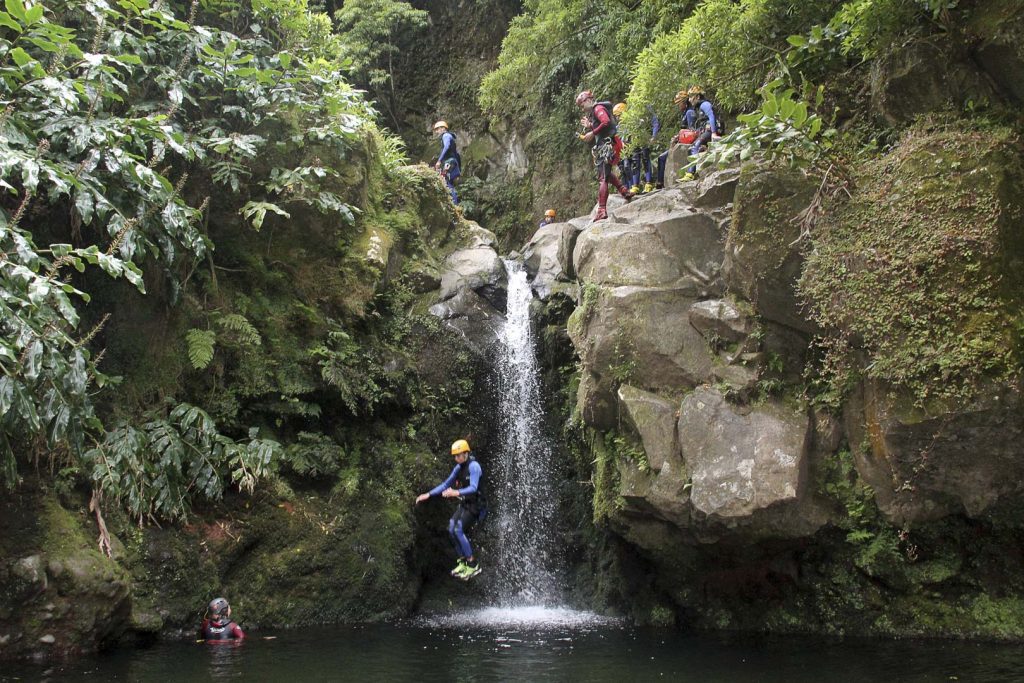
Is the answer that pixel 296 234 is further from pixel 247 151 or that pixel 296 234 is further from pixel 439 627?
pixel 439 627

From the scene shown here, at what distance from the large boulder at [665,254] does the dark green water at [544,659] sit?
13.6 feet

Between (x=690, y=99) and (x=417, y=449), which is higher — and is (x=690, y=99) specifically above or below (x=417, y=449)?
above

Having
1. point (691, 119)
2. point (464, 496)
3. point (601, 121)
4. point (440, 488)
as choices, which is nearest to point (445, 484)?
point (440, 488)

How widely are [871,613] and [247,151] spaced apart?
9.30 metres

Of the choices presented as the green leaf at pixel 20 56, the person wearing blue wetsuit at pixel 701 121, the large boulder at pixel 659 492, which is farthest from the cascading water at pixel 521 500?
the green leaf at pixel 20 56

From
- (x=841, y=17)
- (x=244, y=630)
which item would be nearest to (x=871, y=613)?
(x=841, y=17)

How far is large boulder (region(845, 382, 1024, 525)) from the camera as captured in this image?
798 centimetres

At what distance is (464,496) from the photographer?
1086 cm

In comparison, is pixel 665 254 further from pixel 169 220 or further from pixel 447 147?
pixel 447 147

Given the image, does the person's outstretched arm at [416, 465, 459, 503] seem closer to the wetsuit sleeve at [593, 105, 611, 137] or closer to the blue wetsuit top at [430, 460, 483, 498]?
the blue wetsuit top at [430, 460, 483, 498]

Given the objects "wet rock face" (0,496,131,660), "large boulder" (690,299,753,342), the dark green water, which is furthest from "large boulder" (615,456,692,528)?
"wet rock face" (0,496,131,660)

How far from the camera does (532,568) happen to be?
12.6 metres

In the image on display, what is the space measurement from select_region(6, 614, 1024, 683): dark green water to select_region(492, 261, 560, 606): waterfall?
2.24m

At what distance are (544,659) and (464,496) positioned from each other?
2.90 m
